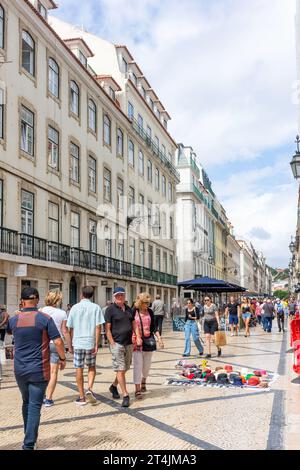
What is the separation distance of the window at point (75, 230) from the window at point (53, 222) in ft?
5.27

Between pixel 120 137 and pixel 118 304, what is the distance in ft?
80.1

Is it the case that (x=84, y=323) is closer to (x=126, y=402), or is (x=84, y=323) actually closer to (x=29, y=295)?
(x=126, y=402)

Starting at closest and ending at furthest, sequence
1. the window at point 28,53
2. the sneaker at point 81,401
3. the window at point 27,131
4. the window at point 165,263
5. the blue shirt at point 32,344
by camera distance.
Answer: the blue shirt at point 32,344 < the sneaker at point 81,401 < the window at point 27,131 < the window at point 28,53 < the window at point 165,263

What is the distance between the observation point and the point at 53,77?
22.5 meters

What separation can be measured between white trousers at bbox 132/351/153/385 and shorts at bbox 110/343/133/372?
35cm

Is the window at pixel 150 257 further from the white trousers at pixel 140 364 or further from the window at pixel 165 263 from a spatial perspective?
the white trousers at pixel 140 364

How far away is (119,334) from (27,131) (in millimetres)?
14061

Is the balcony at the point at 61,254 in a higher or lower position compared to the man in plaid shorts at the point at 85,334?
higher

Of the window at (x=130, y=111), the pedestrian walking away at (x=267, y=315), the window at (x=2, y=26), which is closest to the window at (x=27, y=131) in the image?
the window at (x=2, y=26)

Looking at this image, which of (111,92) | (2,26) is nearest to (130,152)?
(111,92)

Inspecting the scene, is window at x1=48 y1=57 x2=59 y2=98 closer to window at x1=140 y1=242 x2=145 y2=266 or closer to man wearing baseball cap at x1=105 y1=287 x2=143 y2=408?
window at x1=140 y1=242 x2=145 y2=266

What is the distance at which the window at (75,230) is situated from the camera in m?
24.0
